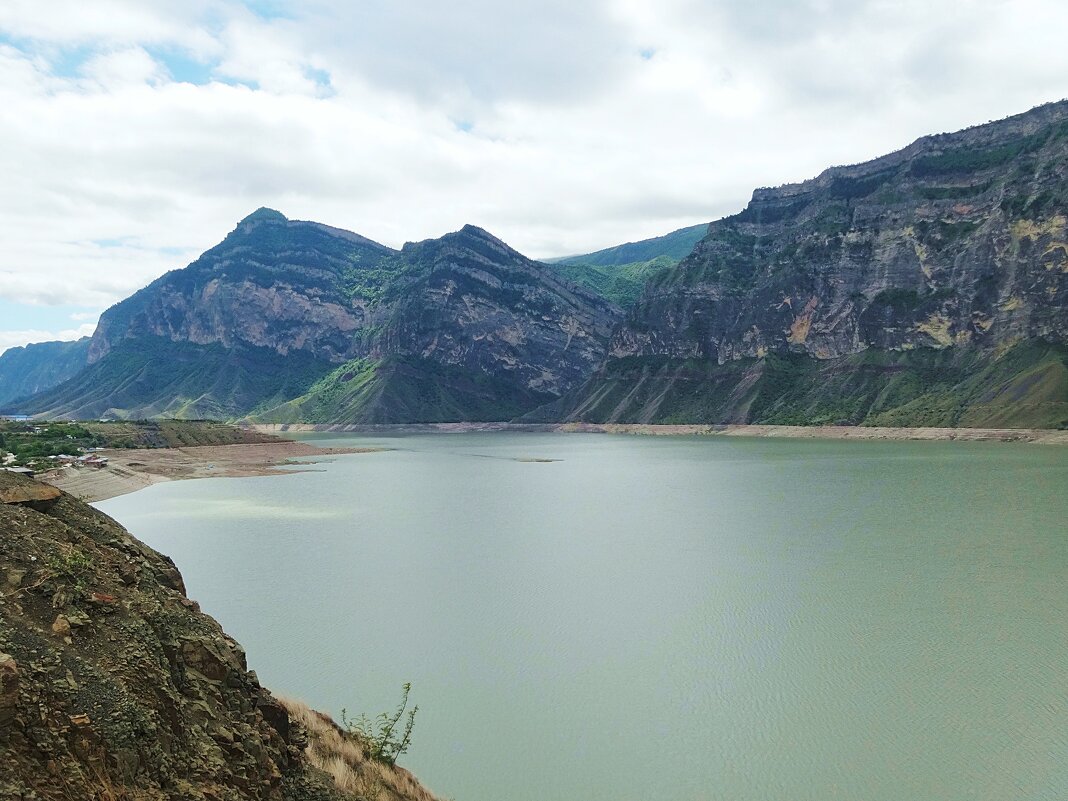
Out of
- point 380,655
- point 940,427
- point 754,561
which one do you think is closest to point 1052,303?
point 940,427

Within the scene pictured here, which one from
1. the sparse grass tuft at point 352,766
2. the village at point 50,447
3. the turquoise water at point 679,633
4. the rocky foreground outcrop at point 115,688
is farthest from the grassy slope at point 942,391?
the rocky foreground outcrop at point 115,688

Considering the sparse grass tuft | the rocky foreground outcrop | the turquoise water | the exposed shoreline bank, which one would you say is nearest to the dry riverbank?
the exposed shoreline bank

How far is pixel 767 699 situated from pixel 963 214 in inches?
8183

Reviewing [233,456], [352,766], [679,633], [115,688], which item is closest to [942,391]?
[233,456]

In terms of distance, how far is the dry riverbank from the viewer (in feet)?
255

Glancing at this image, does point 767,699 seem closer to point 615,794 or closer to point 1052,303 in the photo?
point 615,794

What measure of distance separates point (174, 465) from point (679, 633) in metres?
98.6

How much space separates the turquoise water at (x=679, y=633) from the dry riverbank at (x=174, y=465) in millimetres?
17203

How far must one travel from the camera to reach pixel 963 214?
193 meters

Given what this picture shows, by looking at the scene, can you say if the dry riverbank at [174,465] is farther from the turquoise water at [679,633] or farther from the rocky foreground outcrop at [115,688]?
the rocky foreground outcrop at [115,688]

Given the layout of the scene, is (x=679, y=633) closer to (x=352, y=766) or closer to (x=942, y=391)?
(x=352, y=766)

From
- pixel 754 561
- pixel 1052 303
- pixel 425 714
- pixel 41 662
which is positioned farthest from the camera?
pixel 1052 303

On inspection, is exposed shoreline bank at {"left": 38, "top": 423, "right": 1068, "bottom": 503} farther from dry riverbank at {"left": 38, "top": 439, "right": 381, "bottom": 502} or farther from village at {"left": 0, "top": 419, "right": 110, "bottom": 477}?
village at {"left": 0, "top": 419, "right": 110, "bottom": 477}

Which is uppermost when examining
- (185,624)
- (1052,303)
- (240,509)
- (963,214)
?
(963,214)
